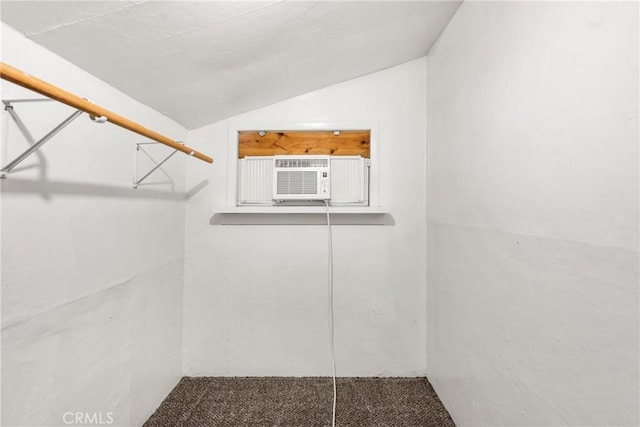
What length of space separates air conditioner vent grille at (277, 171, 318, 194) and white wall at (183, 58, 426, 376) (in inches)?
9.5

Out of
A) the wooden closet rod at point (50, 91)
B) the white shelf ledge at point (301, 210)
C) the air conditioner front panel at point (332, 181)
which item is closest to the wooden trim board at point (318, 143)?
the air conditioner front panel at point (332, 181)

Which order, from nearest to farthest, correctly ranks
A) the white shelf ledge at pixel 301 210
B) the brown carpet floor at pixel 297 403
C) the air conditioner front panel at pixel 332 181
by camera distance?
the brown carpet floor at pixel 297 403 < the white shelf ledge at pixel 301 210 < the air conditioner front panel at pixel 332 181

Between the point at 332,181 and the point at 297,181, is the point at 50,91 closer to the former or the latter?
the point at 297,181

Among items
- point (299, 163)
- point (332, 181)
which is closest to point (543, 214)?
point (332, 181)

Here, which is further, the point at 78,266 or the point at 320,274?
the point at 320,274

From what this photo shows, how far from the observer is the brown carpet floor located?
132 centimetres

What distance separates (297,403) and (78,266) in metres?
1.21

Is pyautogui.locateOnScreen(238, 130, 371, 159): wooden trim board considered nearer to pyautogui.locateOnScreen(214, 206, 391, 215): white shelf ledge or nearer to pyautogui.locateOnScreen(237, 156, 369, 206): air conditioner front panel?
pyautogui.locateOnScreen(237, 156, 369, 206): air conditioner front panel

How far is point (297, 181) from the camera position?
1.61 meters

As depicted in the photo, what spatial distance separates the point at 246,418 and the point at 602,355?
1.43 metres

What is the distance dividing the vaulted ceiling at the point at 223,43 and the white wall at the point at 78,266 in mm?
98

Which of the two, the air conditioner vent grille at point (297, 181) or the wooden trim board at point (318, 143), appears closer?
the air conditioner vent grille at point (297, 181)
